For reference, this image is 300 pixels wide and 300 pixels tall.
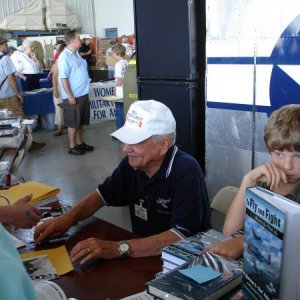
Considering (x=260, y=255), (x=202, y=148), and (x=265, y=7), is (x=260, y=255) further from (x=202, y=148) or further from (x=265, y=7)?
(x=202, y=148)

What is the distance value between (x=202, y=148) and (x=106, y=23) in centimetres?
1463

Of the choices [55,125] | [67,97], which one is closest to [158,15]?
[67,97]

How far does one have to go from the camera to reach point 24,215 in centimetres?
171

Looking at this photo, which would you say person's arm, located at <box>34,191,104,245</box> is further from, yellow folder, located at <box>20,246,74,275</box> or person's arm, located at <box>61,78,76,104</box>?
person's arm, located at <box>61,78,76,104</box>

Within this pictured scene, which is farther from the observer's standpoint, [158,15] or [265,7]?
[158,15]

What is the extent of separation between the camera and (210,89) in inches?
Answer: 129

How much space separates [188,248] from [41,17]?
55.7 feet

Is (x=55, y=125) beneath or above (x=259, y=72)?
beneath

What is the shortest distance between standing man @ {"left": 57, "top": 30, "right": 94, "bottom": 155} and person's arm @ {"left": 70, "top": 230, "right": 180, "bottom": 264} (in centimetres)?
450

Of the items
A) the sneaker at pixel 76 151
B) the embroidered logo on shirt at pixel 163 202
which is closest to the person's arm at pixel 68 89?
the sneaker at pixel 76 151

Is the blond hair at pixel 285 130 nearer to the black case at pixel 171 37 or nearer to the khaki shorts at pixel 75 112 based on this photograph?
the black case at pixel 171 37

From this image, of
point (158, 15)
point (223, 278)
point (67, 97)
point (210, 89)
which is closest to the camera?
point (223, 278)

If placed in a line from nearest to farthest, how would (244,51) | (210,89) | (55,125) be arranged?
1. (244,51)
2. (210,89)
3. (55,125)

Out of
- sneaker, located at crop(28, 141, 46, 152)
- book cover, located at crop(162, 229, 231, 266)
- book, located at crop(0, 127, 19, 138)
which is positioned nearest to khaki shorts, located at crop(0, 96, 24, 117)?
sneaker, located at crop(28, 141, 46, 152)
